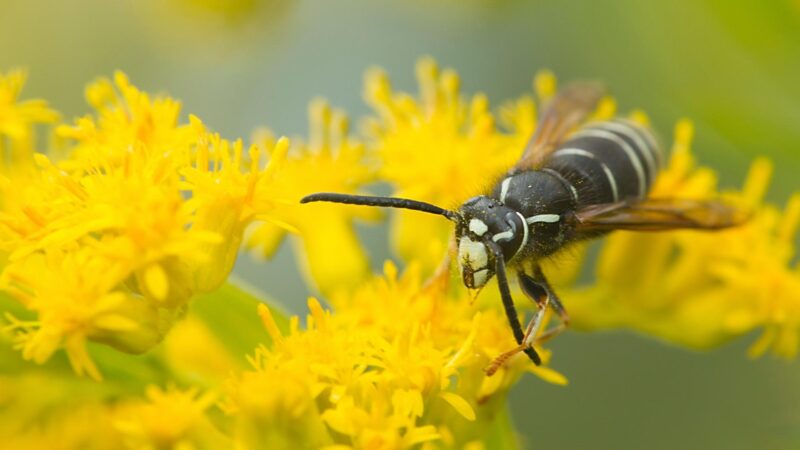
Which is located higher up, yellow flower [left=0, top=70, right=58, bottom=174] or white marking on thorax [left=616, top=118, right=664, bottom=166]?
yellow flower [left=0, top=70, right=58, bottom=174]

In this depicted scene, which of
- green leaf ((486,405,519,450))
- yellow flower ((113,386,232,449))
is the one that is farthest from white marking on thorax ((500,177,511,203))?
yellow flower ((113,386,232,449))

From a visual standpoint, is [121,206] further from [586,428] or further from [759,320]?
[586,428]

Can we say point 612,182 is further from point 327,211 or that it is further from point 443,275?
point 327,211

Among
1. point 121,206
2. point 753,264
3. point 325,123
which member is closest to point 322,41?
point 325,123

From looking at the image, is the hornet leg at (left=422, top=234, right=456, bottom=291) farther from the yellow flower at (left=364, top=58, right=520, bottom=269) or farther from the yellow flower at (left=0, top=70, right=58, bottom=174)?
the yellow flower at (left=0, top=70, right=58, bottom=174)

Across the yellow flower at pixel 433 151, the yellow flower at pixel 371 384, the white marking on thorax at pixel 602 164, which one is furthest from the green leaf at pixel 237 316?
the white marking on thorax at pixel 602 164

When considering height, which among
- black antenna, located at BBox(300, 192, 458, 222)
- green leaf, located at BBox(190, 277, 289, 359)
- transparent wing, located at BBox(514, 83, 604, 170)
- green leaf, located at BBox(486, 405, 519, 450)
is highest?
transparent wing, located at BBox(514, 83, 604, 170)

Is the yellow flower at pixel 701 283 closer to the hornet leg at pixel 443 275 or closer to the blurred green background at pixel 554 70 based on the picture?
the blurred green background at pixel 554 70
